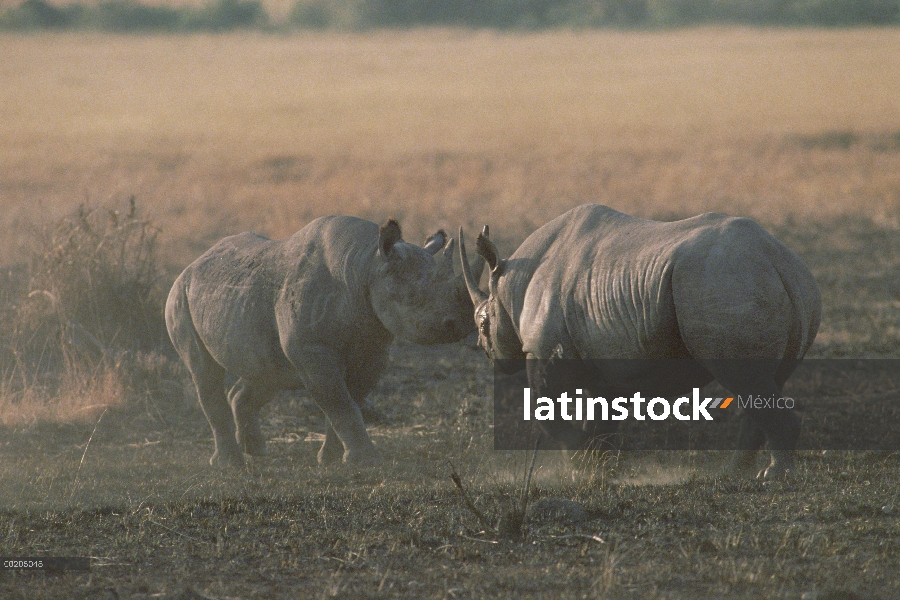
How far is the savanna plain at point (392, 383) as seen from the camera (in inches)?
223

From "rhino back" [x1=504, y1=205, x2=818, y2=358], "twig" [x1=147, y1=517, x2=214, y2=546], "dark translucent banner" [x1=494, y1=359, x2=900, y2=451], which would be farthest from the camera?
"dark translucent banner" [x1=494, y1=359, x2=900, y2=451]

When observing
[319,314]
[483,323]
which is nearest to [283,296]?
[319,314]

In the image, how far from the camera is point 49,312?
11.1 m

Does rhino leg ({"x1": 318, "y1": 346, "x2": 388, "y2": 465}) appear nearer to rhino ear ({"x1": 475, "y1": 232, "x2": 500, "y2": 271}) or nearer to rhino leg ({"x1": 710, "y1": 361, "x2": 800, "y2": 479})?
rhino ear ({"x1": 475, "y1": 232, "x2": 500, "y2": 271})

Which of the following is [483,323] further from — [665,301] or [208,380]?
[208,380]

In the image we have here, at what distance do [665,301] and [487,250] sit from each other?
1.30 metres

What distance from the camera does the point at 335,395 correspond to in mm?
7832

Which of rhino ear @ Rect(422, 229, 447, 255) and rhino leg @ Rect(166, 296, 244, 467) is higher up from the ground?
rhino ear @ Rect(422, 229, 447, 255)

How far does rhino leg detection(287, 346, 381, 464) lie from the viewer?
7793mm

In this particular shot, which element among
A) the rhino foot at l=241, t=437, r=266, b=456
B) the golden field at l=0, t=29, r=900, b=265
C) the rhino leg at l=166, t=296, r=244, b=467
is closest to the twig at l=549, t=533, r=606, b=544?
the rhino leg at l=166, t=296, r=244, b=467

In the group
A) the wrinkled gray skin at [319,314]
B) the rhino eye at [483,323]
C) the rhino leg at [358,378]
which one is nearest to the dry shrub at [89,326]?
the wrinkled gray skin at [319,314]

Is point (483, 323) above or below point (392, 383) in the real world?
above

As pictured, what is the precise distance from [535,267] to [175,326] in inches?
98.6

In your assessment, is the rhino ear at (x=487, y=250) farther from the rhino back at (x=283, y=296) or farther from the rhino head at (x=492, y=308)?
the rhino back at (x=283, y=296)
